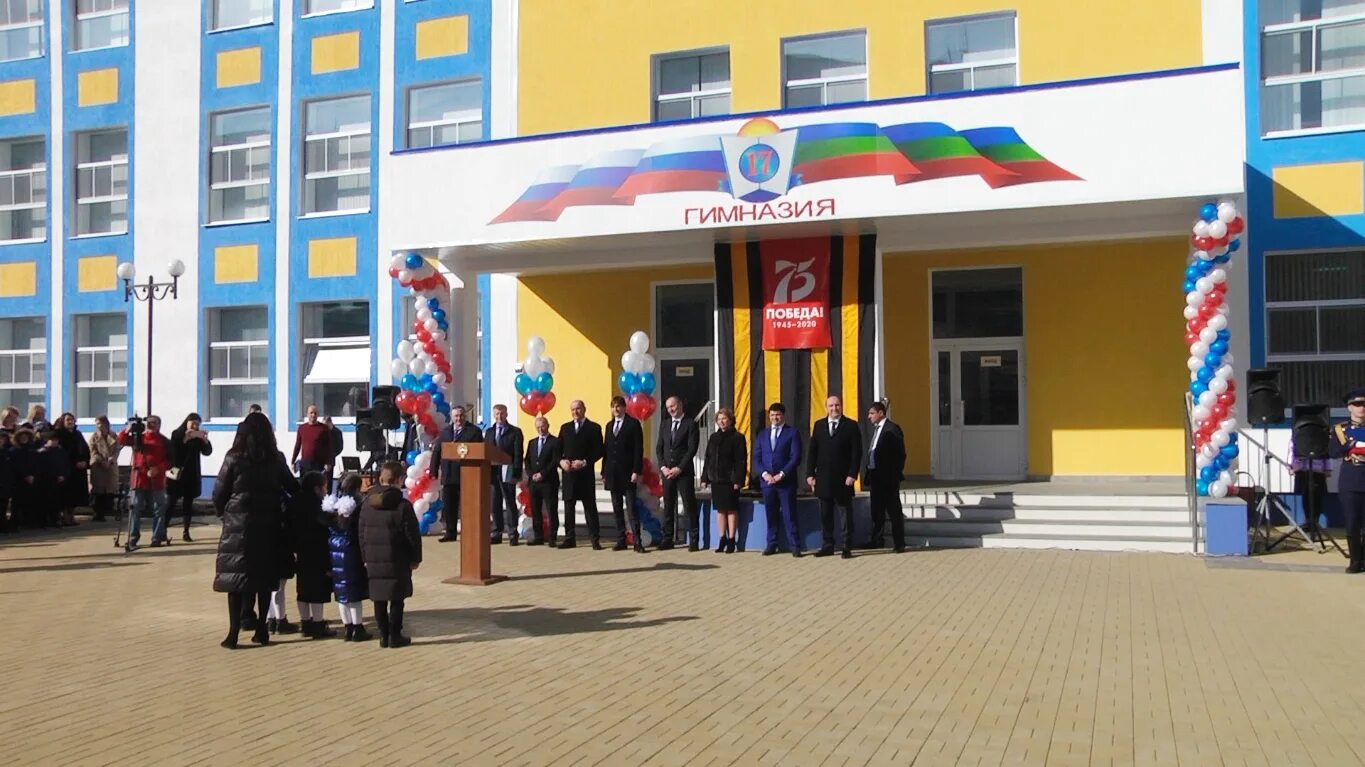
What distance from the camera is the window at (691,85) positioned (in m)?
18.8

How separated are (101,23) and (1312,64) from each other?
2024 centimetres

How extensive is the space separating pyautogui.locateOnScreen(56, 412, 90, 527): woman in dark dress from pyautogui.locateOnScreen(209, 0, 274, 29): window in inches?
302

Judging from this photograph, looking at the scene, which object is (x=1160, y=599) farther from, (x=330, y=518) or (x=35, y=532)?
(x=35, y=532)

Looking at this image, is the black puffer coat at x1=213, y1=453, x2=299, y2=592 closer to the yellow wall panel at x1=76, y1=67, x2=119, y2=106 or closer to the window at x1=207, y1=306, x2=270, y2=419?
the window at x1=207, y1=306, x2=270, y2=419

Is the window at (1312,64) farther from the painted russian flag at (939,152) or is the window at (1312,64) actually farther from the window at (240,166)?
the window at (240,166)

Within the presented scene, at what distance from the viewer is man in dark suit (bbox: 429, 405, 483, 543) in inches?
592

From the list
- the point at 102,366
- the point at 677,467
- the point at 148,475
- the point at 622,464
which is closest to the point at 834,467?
the point at 677,467

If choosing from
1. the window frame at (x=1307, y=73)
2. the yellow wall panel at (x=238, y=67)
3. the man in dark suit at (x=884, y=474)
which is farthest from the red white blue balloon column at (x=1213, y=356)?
the yellow wall panel at (x=238, y=67)

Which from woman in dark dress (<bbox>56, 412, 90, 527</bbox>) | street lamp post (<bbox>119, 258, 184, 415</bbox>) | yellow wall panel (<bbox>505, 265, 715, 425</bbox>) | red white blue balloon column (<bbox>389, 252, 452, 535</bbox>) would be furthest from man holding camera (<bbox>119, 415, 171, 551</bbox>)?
yellow wall panel (<bbox>505, 265, 715, 425</bbox>)

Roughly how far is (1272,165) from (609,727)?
13252 millimetres

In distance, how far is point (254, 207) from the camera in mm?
21781

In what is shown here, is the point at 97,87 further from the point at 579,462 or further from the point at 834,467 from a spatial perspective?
the point at 834,467

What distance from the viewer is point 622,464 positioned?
46.7ft

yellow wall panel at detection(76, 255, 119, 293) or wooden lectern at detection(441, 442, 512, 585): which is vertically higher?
yellow wall panel at detection(76, 255, 119, 293)
